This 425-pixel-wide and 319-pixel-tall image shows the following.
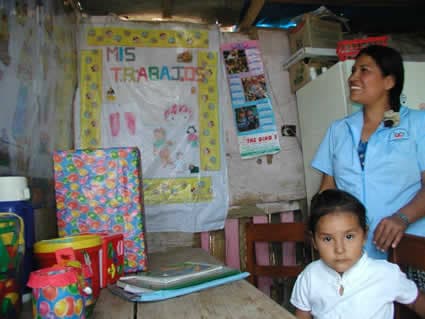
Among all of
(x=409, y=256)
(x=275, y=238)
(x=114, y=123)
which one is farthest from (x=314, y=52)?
(x=409, y=256)

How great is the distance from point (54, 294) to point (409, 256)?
104 centimetres

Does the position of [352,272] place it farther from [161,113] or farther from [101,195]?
[161,113]

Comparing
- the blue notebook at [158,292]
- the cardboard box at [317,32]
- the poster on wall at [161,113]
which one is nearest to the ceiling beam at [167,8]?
the poster on wall at [161,113]

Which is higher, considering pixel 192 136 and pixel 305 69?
pixel 305 69

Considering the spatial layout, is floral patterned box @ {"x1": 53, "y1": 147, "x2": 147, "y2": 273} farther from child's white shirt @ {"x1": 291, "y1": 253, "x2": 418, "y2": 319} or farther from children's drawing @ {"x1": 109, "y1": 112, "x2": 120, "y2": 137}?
children's drawing @ {"x1": 109, "y1": 112, "x2": 120, "y2": 137}

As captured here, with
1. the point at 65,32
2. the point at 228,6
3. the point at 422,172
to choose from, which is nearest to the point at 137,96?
the point at 65,32

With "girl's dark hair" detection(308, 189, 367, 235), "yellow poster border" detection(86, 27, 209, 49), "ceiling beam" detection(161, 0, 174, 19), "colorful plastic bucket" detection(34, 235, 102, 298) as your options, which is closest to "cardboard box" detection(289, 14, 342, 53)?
"yellow poster border" detection(86, 27, 209, 49)

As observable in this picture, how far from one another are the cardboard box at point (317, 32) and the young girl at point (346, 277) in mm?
1583

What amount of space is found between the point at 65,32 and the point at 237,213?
5.29 feet

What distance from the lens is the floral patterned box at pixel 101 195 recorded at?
1299 mm

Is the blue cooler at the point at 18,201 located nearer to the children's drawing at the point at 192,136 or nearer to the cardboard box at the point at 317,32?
the children's drawing at the point at 192,136

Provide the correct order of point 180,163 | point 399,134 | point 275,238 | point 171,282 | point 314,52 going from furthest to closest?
point 180,163 → point 314,52 → point 275,238 → point 399,134 → point 171,282

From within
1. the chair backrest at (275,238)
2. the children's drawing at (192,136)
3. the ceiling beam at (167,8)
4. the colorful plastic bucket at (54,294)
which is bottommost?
the chair backrest at (275,238)

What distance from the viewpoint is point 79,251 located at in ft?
3.22
